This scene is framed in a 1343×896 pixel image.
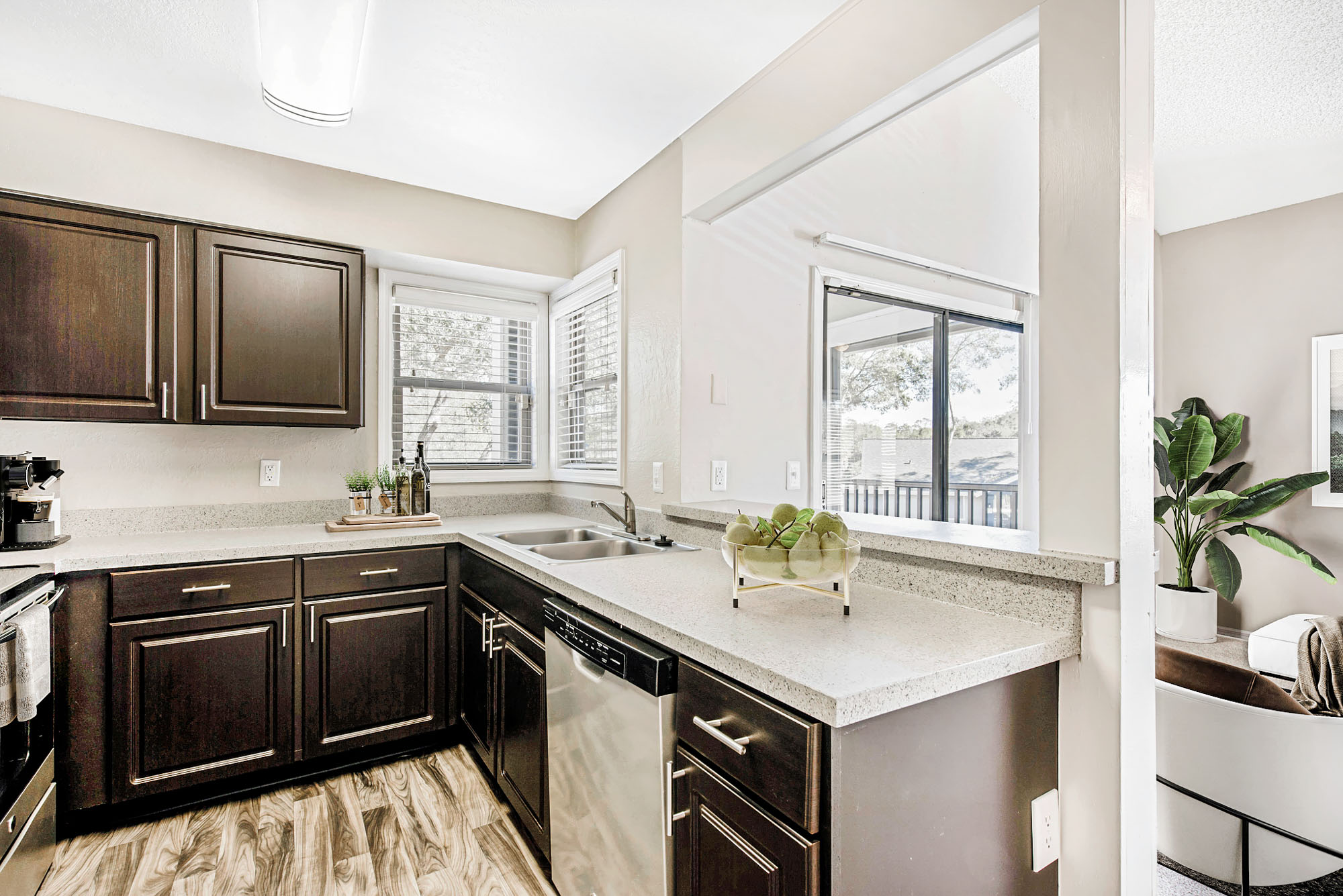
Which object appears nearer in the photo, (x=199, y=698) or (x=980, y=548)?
(x=980, y=548)

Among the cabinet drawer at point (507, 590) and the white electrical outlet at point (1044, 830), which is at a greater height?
the cabinet drawer at point (507, 590)

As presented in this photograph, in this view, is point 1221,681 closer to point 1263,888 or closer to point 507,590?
point 1263,888

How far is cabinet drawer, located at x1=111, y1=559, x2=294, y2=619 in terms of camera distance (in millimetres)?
2076

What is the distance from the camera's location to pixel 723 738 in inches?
43.5

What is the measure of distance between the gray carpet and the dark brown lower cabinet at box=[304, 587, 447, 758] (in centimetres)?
243

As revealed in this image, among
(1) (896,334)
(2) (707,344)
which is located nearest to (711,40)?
(2) (707,344)

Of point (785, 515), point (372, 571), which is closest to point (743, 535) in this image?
point (785, 515)

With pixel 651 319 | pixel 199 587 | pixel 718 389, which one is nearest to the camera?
pixel 199 587

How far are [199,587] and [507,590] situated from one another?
3.50 feet

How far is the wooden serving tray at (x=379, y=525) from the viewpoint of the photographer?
8.48ft

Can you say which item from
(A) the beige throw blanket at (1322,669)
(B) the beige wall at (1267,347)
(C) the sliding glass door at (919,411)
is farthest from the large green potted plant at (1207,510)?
(A) the beige throw blanket at (1322,669)

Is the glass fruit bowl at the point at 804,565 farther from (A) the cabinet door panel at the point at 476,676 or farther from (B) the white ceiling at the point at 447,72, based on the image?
(B) the white ceiling at the point at 447,72

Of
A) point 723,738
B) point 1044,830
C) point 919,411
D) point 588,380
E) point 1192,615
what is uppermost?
point 588,380

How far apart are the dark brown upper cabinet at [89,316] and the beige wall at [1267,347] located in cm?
580
